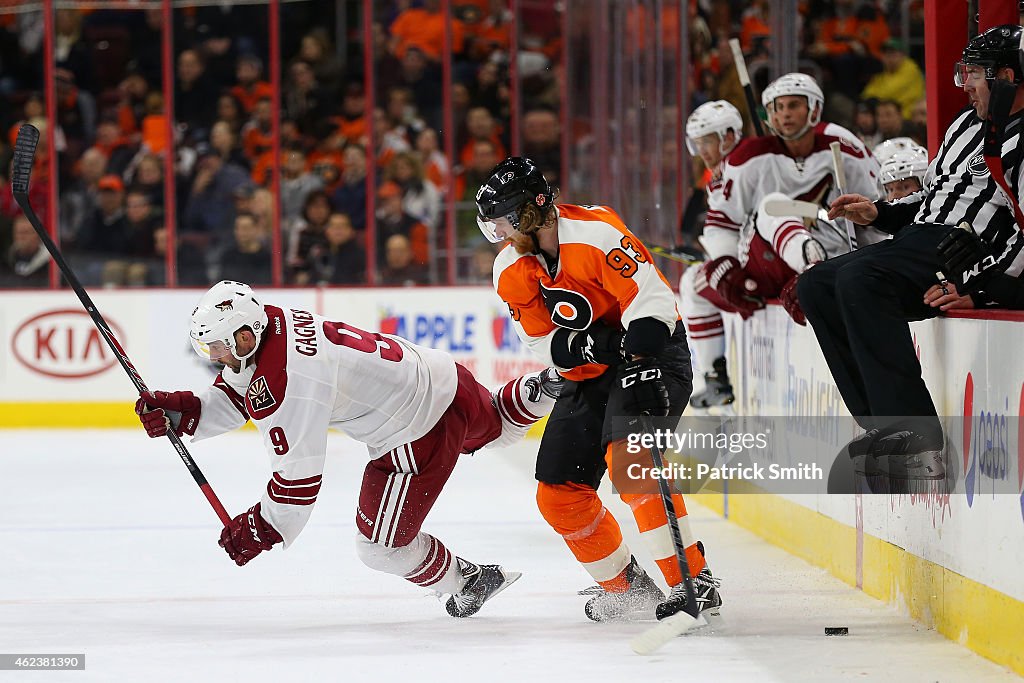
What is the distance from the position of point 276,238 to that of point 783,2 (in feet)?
15.4

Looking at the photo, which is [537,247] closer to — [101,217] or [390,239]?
[390,239]

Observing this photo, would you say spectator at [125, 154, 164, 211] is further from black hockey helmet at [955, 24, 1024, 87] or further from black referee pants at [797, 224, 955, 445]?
black hockey helmet at [955, 24, 1024, 87]

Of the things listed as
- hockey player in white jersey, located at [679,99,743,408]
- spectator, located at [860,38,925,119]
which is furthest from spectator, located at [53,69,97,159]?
hockey player in white jersey, located at [679,99,743,408]

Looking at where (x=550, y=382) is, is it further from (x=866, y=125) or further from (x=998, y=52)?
(x=866, y=125)

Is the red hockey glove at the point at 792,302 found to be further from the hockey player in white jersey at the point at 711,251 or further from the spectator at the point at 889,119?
the spectator at the point at 889,119

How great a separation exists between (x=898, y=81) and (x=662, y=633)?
526 cm

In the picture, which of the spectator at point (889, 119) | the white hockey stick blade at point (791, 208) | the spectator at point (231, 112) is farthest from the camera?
the spectator at point (231, 112)

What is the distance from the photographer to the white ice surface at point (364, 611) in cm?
327

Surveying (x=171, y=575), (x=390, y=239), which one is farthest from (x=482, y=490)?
(x=390, y=239)

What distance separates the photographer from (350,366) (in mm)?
3727

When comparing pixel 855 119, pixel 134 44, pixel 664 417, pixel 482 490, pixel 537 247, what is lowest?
pixel 482 490

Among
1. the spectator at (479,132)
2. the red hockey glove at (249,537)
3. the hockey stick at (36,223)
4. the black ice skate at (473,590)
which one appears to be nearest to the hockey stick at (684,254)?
the black ice skate at (473,590)

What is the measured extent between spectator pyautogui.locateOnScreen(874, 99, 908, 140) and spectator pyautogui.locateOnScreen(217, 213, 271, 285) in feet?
14.1

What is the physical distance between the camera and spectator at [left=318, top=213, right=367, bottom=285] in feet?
32.4
